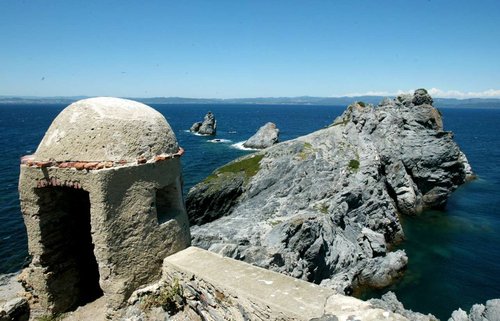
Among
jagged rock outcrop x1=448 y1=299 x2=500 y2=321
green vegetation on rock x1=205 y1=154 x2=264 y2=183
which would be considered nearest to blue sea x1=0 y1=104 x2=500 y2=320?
jagged rock outcrop x1=448 y1=299 x2=500 y2=321

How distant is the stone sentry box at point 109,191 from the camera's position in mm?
7684

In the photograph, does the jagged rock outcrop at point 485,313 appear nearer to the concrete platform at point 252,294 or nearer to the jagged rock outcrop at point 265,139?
the concrete platform at point 252,294

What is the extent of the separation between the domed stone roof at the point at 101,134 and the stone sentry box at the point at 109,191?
0.02 metres

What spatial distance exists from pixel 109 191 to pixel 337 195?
26258 millimetres

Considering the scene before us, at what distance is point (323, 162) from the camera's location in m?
35.8

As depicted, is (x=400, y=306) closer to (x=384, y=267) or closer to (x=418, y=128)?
(x=384, y=267)

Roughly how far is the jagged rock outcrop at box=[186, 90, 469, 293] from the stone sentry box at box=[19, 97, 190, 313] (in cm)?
1097

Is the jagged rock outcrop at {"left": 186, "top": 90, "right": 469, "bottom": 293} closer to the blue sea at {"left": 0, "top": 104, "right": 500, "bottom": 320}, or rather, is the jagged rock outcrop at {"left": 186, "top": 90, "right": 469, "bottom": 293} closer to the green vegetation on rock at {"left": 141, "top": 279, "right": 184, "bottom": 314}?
the blue sea at {"left": 0, "top": 104, "right": 500, "bottom": 320}

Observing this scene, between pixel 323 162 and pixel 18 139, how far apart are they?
286ft

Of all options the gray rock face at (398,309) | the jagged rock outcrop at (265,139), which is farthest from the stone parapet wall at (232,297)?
the jagged rock outcrop at (265,139)

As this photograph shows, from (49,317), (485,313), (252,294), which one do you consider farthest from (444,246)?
(49,317)

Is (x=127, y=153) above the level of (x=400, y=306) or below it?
above

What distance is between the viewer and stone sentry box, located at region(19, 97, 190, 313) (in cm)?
768

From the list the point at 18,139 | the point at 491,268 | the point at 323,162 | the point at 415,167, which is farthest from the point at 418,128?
the point at 18,139
